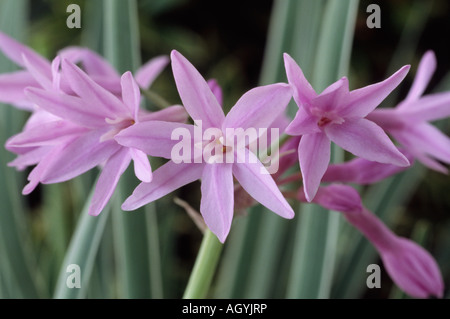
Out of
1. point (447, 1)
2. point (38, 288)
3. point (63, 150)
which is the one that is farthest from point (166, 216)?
point (447, 1)

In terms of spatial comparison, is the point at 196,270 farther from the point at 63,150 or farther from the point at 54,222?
the point at 54,222

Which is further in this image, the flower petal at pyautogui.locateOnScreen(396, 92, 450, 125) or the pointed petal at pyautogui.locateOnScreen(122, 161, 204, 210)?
the flower petal at pyautogui.locateOnScreen(396, 92, 450, 125)

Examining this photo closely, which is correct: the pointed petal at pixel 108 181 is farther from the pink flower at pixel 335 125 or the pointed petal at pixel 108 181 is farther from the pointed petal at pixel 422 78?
the pointed petal at pixel 422 78

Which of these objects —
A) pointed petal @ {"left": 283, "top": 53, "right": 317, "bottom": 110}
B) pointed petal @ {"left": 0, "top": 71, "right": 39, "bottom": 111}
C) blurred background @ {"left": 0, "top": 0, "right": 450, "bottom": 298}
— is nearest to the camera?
pointed petal @ {"left": 283, "top": 53, "right": 317, "bottom": 110}

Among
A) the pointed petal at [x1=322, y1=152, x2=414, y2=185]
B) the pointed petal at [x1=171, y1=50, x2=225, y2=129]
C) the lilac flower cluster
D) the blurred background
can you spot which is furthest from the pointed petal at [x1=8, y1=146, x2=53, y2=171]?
the blurred background

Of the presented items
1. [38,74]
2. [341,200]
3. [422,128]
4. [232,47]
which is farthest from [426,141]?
[232,47]

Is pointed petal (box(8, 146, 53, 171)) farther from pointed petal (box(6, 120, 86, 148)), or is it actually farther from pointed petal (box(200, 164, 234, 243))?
pointed petal (box(200, 164, 234, 243))

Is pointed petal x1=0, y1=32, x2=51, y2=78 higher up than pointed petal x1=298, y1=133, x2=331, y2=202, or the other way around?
pointed petal x1=0, y1=32, x2=51, y2=78
